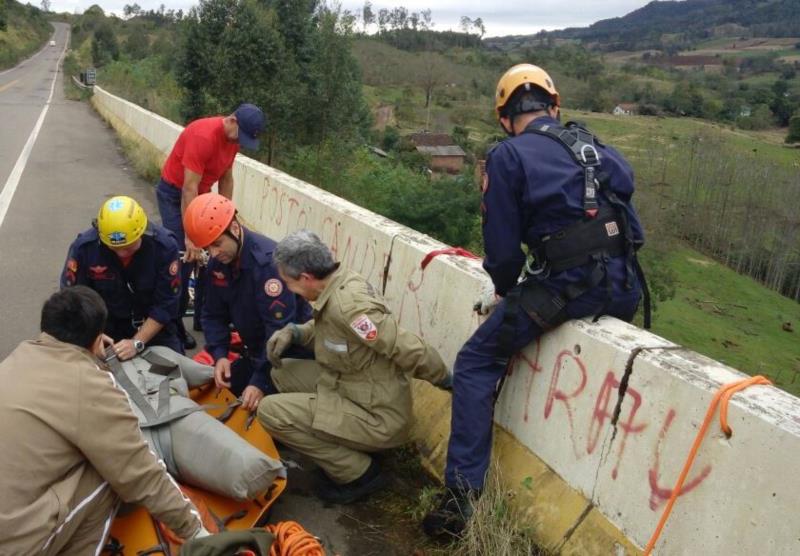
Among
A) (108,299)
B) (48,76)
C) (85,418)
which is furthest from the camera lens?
(48,76)

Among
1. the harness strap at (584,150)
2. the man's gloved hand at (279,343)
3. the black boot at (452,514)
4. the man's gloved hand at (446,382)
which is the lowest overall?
the black boot at (452,514)

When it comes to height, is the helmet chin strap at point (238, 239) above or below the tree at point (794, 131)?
above

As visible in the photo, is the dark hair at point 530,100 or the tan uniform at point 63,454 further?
the dark hair at point 530,100

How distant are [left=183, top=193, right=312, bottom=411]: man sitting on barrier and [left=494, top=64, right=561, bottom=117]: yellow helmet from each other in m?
1.72

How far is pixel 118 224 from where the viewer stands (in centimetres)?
434

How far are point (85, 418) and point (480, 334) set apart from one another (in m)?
1.74

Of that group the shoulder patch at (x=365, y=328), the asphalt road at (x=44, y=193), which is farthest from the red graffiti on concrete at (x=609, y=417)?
the asphalt road at (x=44, y=193)

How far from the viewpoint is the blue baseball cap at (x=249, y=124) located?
6.06 metres

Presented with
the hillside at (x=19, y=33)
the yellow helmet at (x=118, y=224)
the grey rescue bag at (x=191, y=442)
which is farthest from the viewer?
the hillside at (x=19, y=33)

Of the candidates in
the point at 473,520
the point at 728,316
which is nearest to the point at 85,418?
the point at 473,520

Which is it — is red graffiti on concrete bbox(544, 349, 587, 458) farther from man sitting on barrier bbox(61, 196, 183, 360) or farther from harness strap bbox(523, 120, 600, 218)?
man sitting on barrier bbox(61, 196, 183, 360)

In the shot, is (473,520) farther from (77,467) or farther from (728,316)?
(728,316)

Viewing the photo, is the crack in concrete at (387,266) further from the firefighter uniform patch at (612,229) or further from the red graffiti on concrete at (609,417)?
the red graffiti on concrete at (609,417)

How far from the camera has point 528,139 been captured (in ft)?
10.3
